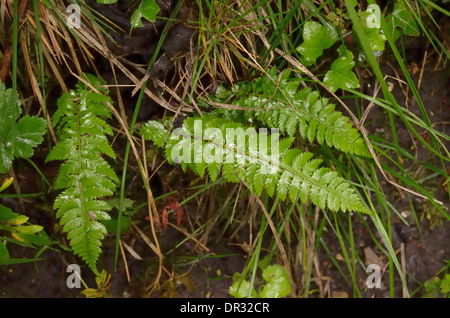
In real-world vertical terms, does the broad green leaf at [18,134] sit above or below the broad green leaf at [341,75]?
below

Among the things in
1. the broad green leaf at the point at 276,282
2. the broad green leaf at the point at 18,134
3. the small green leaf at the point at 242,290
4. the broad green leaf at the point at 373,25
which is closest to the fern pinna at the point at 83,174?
the broad green leaf at the point at 18,134

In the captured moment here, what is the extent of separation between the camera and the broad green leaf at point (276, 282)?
2.35 metres

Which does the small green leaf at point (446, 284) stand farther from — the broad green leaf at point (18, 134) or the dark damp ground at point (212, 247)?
the broad green leaf at point (18, 134)

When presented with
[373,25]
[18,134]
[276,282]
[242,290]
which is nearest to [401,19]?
[373,25]

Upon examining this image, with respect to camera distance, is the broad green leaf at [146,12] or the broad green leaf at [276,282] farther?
the broad green leaf at [276,282]

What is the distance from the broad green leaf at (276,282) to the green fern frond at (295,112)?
915 mm

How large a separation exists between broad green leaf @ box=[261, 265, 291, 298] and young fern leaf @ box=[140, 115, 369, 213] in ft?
2.37

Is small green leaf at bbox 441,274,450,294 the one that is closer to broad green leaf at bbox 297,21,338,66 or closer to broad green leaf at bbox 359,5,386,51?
broad green leaf at bbox 359,5,386,51

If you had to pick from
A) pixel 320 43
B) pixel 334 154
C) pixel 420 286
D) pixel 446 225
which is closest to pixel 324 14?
pixel 320 43

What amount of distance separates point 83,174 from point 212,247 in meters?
0.99

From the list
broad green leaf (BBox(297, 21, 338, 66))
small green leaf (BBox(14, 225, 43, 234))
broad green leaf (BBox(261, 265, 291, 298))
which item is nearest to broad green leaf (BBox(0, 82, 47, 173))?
small green leaf (BBox(14, 225, 43, 234))

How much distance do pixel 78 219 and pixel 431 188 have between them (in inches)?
86.4

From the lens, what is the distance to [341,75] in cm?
203

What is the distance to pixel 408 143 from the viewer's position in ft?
8.21
